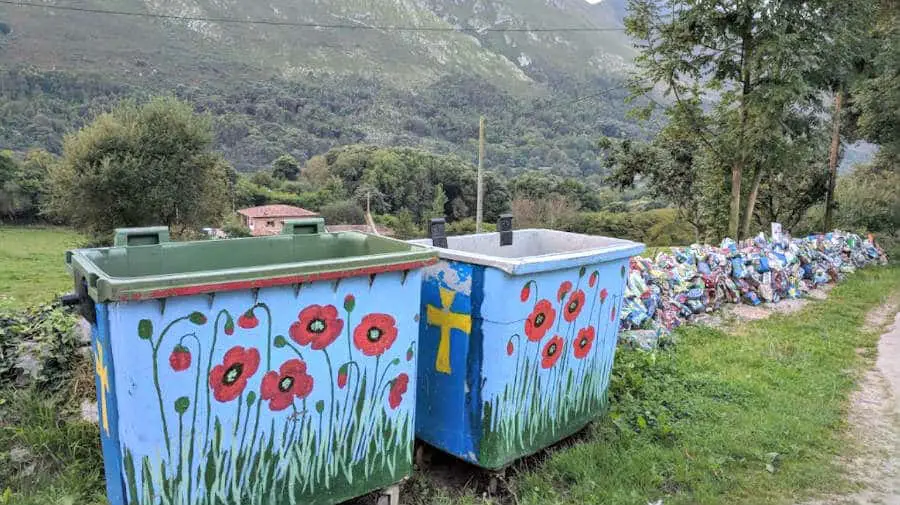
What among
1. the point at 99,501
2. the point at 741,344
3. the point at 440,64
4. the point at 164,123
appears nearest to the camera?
the point at 99,501

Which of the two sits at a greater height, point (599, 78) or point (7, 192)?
point (599, 78)

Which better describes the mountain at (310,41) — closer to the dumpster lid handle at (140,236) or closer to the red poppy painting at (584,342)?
the dumpster lid handle at (140,236)

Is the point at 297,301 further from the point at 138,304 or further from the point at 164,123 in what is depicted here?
the point at 164,123

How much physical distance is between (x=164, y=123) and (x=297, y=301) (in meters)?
29.2

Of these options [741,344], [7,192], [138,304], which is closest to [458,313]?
[138,304]

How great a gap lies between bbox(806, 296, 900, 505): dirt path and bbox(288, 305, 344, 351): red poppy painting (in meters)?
2.74

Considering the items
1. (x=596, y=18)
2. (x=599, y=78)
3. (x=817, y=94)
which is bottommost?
(x=817, y=94)

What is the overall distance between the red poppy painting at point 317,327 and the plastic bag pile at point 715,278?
3.67 m

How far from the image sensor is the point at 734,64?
12391mm

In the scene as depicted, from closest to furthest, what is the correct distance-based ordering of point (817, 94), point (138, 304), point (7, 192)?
point (138, 304), point (817, 94), point (7, 192)

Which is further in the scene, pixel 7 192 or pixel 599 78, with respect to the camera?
pixel 599 78

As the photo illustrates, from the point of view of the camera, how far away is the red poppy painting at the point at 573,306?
11.0 feet

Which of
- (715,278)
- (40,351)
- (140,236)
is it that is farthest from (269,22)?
(140,236)

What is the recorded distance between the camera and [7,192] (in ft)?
132
